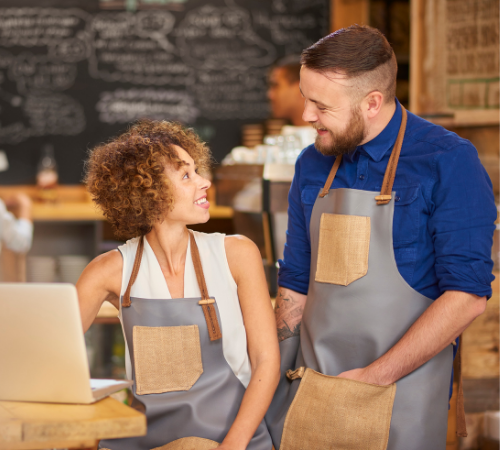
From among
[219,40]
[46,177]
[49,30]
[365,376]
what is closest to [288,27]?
[219,40]

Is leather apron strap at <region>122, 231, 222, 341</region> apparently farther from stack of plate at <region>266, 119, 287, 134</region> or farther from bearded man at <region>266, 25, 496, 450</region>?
stack of plate at <region>266, 119, 287, 134</region>

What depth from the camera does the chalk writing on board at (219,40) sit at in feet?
14.1

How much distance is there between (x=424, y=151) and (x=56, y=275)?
260 cm

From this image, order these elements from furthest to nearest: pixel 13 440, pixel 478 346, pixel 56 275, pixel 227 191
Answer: pixel 56 275, pixel 227 191, pixel 478 346, pixel 13 440

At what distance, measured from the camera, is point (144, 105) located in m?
4.27

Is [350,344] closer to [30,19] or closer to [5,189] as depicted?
[5,189]

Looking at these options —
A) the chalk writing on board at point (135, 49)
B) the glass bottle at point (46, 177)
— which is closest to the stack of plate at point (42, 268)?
the glass bottle at point (46, 177)

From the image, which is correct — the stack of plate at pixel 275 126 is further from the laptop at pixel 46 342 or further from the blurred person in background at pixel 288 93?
the laptop at pixel 46 342

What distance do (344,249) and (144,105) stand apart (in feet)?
10.3

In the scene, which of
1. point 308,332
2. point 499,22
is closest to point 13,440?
point 308,332

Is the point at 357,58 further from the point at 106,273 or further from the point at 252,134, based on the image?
the point at 252,134

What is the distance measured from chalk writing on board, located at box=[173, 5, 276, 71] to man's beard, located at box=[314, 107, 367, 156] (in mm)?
3041

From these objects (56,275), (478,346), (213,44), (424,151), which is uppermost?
(213,44)

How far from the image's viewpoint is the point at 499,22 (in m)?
2.35
